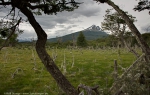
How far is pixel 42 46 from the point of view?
21.8 ft

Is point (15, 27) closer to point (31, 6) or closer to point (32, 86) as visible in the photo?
point (31, 6)

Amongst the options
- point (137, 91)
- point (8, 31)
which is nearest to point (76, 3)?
point (8, 31)

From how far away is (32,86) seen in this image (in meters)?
13.7

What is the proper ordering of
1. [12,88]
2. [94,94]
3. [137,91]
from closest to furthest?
[137,91]
[94,94]
[12,88]

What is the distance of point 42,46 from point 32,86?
809 cm

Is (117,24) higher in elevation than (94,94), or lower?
higher

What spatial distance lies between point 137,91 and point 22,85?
1147 cm

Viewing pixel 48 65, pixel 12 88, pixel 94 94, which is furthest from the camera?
pixel 12 88

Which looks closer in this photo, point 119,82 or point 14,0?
point 119,82

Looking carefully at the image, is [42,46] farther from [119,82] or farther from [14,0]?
[119,82]

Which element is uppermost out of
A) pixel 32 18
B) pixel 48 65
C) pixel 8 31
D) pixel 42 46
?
pixel 32 18

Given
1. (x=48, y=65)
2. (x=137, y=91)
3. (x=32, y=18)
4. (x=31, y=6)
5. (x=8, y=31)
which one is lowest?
(x=137, y=91)

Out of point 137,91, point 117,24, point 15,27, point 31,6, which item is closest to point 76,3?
point 31,6

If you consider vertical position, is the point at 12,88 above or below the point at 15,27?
below
